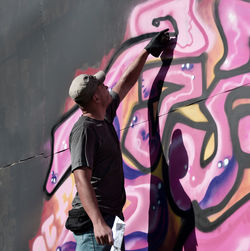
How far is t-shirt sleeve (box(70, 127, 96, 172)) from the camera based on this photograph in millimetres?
3732

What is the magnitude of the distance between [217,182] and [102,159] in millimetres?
788

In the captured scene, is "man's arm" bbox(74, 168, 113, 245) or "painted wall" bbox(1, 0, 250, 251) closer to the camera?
"man's arm" bbox(74, 168, 113, 245)

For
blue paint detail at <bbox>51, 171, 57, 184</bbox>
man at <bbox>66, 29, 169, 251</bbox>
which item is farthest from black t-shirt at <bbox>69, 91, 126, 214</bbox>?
blue paint detail at <bbox>51, 171, 57, 184</bbox>

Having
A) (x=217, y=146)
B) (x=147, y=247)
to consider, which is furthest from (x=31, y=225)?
(x=217, y=146)

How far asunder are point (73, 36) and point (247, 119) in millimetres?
2215

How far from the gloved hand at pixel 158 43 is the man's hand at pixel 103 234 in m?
1.56

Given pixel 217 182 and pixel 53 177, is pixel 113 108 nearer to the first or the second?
pixel 217 182

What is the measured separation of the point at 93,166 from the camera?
3932mm

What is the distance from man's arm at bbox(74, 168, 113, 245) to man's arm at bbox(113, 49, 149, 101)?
1013mm

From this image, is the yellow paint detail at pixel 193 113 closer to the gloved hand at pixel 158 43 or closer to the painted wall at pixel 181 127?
the painted wall at pixel 181 127

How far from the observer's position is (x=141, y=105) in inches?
186

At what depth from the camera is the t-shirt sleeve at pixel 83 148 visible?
373 cm

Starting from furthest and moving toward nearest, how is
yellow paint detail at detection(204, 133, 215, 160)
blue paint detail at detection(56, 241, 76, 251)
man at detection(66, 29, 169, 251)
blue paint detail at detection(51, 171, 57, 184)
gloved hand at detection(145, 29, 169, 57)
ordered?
blue paint detail at detection(51, 171, 57, 184) < blue paint detail at detection(56, 241, 76, 251) < gloved hand at detection(145, 29, 169, 57) < yellow paint detail at detection(204, 133, 215, 160) < man at detection(66, 29, 169, 251)

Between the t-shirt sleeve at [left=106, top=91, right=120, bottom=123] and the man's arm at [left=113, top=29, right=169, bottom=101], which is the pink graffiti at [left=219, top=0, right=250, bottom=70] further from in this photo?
the t-shirt sleeve at [left=106, top=91, right=120, bottom=123]
